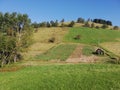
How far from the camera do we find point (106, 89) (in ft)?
92.4

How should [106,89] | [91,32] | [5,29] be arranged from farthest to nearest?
1. [91,32]
2. [5,29]
3. [106,89]

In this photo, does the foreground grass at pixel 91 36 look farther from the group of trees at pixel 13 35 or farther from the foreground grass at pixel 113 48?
the group of trees at pixel 13 35

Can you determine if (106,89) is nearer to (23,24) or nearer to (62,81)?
(62,81)

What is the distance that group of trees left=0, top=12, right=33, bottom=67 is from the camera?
57312 mm

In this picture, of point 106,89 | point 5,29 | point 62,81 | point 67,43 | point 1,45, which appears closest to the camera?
point 106,89

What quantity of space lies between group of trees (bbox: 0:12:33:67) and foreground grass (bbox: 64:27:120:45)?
39.2 m

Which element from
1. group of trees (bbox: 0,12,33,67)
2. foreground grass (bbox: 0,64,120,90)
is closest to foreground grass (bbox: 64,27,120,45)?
group of trees (bbox: 0,12,33,67)

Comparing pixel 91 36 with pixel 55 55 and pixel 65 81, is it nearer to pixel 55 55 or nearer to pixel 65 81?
pixel 55 55

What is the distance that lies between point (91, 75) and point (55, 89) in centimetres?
650

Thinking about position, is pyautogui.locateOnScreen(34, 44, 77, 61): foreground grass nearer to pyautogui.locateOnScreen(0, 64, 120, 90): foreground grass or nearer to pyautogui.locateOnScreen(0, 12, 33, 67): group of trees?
pyautogui.locateOnScreen(0, 12, 33, 67): group of trees

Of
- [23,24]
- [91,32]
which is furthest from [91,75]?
[91,32]

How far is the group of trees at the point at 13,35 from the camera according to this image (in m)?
57.3

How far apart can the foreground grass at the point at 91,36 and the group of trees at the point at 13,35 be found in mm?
39150

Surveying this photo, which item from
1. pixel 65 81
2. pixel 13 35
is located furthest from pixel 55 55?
pixel 65 81
